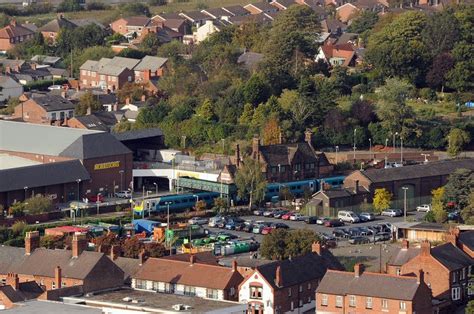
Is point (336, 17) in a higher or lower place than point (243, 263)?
higher

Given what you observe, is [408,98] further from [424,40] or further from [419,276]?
[419,276]

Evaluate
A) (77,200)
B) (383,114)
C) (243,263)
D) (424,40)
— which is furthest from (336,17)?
(243,263)

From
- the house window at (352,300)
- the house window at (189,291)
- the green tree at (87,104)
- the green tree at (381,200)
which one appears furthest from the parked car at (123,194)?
the house window at (352,300)

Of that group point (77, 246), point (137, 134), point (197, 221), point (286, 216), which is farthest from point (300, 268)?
point (137, 134)

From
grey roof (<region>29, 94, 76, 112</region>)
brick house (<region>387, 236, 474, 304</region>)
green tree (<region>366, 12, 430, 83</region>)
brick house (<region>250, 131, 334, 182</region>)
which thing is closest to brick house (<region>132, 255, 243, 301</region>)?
brick house (<region>387, 236, 474, 304</region>)

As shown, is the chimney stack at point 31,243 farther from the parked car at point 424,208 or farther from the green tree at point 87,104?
the green tree at point 87,104

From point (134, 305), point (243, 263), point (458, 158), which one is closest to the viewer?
point (134, 305)

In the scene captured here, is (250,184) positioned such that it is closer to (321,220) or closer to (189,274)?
(321,220)
